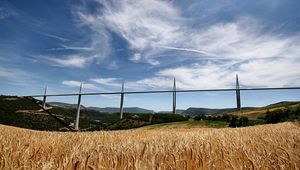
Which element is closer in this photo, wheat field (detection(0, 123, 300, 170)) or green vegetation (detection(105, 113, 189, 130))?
wheat field (detection(0, 123, 300, 170))

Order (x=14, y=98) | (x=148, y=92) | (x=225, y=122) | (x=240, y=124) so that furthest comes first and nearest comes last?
1. (x=148, y=92)
2. (x=14, y=98)
3. (x=225, y=122)
4. (x=240, y=124)

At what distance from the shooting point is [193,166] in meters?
1.98

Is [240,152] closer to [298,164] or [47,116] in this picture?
[298,164]

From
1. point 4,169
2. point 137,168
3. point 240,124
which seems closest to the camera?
point 137,168

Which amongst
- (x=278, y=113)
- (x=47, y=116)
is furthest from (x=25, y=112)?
(x=278, y=113)

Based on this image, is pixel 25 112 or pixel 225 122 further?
pixel 25 112

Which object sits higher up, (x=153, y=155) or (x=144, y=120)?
(x=153, y=155)

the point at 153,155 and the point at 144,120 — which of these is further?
the point at 144,120

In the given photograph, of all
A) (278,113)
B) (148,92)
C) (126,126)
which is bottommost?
(126,126)

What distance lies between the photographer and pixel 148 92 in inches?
3349

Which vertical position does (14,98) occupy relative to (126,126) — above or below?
above

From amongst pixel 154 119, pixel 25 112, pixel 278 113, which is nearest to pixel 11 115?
pixel 25 112

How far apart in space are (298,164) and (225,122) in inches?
1430

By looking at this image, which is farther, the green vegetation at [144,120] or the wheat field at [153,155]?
the green vegetation at [144,120]
